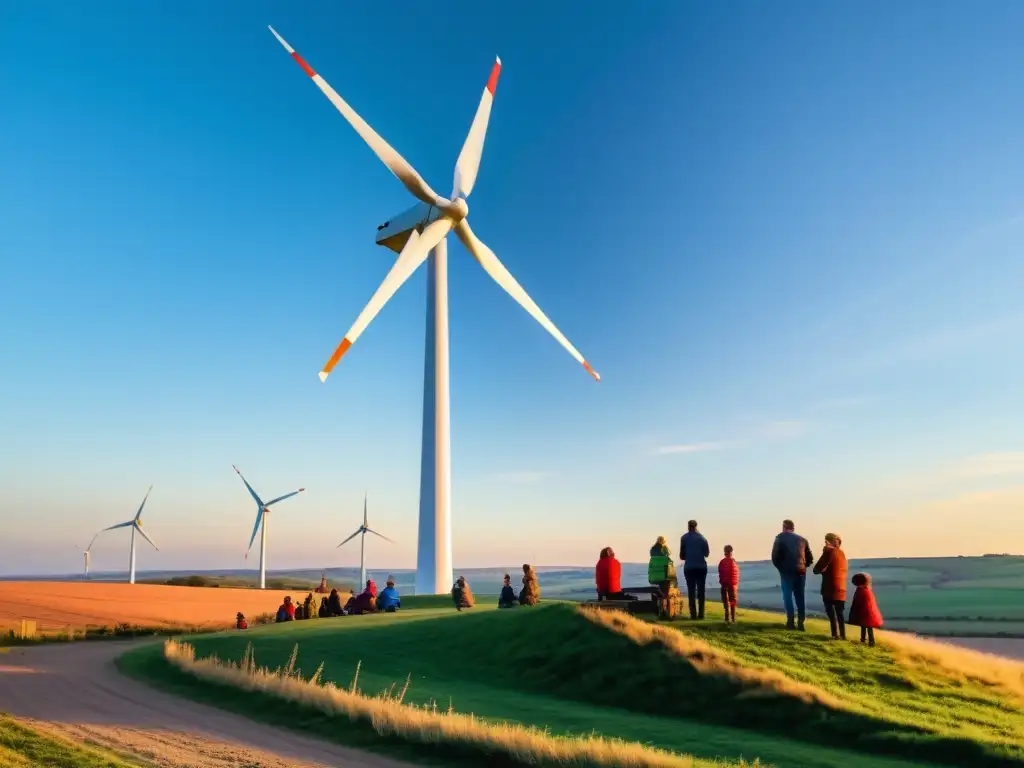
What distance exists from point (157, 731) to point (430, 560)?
81.6 ft

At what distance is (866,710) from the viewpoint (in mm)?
14750

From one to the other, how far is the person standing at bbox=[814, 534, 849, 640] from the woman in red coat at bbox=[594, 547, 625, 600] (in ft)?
17.8

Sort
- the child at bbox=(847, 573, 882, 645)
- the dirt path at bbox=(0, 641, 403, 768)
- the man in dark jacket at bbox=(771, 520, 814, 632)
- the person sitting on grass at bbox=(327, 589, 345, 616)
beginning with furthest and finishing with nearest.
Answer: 1. the person sitting on grass at bbox=(327, 589, 345, 616)
2. the man in dark jacket at bbox=(771, 520, 814, 632)
3. the child at bbox=(847, 573, 882, 645)
4. the dirt path at bbox=(0, 641, 403, 768)

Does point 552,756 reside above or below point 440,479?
below

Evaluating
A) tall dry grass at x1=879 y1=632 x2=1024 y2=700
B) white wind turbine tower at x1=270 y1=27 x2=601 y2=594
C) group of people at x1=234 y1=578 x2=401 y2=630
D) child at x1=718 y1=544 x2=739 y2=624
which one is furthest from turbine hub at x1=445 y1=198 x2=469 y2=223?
tall dry grass at x1=879 y1=632 x2=1024 y2=700

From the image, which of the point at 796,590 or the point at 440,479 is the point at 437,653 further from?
the point at 440,479

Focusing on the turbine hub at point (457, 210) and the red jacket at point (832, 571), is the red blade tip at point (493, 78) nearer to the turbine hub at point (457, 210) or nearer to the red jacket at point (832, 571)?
the turbine hub at point (457, 210)

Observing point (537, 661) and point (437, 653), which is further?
point (437, 653)

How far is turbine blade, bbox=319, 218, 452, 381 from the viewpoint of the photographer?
2896 cm

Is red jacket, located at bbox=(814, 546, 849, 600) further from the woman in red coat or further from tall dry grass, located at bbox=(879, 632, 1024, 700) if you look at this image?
the woman in red coat

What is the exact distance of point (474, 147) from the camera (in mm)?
44125

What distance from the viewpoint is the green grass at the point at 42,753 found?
11031 mm

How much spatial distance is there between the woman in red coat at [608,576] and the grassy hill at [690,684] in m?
1.74

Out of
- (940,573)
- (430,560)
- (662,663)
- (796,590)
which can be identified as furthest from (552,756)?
(940,573)
